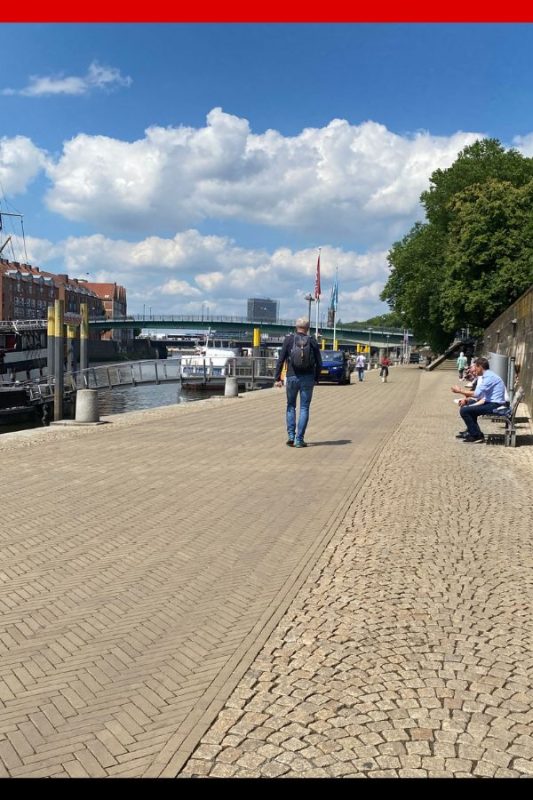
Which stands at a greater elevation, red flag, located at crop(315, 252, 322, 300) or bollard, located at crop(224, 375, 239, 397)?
red flag, located at crop(315, 252, 322, 300)

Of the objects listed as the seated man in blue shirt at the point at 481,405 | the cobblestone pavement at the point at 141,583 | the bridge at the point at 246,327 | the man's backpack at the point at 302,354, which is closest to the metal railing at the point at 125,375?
the man's backpack at the point at 302,354

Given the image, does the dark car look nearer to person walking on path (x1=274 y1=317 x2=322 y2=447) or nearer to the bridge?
person walking on path (x1=274 y1=317 x2=322 y2=447)

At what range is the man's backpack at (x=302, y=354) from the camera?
11117mm

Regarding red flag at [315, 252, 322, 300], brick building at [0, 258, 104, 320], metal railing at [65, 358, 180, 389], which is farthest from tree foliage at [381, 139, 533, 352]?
brick building at [0, 258, 104, 320]

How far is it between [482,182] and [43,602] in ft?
178

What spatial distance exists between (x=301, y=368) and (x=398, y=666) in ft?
25.8

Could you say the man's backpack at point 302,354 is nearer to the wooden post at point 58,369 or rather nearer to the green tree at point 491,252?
the wooden post at point 58,369

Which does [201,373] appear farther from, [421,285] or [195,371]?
[421,285]

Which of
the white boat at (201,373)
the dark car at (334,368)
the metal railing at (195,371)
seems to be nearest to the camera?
the metal railing at (195,371)

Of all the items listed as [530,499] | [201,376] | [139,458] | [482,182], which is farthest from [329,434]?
[482,182]

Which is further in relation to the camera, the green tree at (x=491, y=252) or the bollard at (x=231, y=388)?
the green tree at (x=491, y=252)

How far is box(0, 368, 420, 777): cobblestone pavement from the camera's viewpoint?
2.99 metres

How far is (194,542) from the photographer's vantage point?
586 cm

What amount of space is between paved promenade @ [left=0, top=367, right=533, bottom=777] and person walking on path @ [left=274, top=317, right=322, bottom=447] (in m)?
2.35
